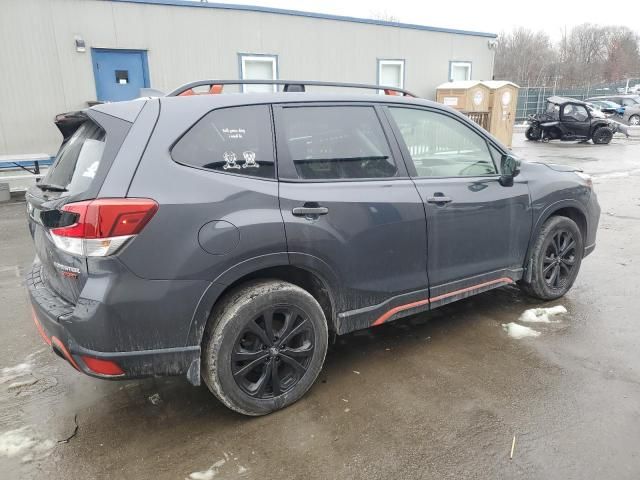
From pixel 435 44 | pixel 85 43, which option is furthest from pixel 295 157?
pixel 435 44

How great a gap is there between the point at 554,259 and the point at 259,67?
971 centimetres

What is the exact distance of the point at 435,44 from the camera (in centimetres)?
1511

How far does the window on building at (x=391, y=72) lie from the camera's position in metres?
14.1

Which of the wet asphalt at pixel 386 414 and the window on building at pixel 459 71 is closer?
the wet asphalt at pixel 386 414

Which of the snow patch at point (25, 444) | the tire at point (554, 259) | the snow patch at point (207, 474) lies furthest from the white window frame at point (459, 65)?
the snow patch at point (25, 444)

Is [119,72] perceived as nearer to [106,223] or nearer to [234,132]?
[234,132]

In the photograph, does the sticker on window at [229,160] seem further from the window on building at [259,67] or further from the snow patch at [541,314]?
the window on building at [259,67]

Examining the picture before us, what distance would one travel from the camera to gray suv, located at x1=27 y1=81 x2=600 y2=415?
7.60 feet

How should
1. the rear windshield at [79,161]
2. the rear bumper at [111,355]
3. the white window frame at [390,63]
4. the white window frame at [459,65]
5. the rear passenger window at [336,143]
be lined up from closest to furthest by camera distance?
1. the rear bumper at [111,355]
2. the rear windshield at [79,161]
3. the rear passenger window at [336,143]
4. the white window frame at [390,63]
5. the white window frame at [459,65]

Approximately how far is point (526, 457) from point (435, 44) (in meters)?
14.7

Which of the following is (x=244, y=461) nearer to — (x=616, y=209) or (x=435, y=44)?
(x=616, y=209)

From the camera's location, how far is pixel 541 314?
4078 mm

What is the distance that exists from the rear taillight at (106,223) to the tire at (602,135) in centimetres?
2122

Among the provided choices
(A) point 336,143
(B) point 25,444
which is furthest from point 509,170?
(B) point 25,444
